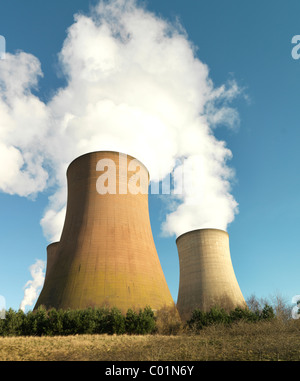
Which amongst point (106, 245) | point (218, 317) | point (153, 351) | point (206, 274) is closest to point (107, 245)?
point (106, 245)

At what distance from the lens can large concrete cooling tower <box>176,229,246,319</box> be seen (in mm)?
20766

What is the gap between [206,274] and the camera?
21516 millimetres

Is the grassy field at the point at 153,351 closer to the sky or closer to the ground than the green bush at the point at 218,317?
closer to the ground

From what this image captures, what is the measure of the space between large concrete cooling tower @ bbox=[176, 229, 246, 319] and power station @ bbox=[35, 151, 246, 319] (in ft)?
1.75

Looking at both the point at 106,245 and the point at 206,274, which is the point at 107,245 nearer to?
the point at 106,245

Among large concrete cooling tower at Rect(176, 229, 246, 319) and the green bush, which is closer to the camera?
the green bush

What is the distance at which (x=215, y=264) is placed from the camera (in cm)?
2178

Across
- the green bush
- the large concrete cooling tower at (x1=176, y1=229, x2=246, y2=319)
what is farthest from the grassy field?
the large concrete cooling tower at (x1=176, y1=229, x2=246, y2=319)

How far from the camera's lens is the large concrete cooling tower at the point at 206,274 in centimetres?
2077

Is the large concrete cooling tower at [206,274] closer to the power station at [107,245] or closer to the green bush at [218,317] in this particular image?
the power station at [107,245]

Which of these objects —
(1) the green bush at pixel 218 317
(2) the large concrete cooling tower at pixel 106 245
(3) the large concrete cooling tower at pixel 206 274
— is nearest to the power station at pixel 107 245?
(2) the large concrete cooling tower at pixel 106 245

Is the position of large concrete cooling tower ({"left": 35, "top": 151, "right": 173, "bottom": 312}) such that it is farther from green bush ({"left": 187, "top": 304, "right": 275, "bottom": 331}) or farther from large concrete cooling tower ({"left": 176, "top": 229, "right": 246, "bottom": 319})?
large concrete cooling tower ({"left": 176, "top": 229, "right": 246, "bottom": 319})

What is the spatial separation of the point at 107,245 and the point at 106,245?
0.16 feet
